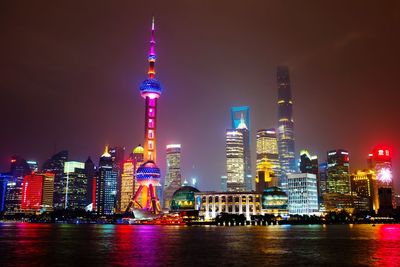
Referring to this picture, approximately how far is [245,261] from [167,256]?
1548 cm

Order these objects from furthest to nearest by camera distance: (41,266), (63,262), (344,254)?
1. (344,254)
2. (63,262)
3. (41,266)

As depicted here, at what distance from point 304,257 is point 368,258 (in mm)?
10698

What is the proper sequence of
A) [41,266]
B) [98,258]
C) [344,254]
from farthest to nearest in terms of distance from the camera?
[344,254], [98,258], [41,266]

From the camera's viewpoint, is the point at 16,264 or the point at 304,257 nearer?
the point at 16,264

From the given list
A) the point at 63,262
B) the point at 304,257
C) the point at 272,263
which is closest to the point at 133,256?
the point at 63,262

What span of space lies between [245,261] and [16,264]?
35153 mm

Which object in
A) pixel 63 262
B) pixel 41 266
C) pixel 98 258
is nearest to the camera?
pixel 41 266

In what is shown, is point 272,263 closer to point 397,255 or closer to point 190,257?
point 190,257

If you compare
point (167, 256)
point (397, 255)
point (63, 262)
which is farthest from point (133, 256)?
point (397, 255)

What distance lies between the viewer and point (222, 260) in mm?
75812

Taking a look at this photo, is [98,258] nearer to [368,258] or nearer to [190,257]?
[190,257]


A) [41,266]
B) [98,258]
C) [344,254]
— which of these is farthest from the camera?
[344,254]

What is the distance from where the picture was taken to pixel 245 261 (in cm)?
7425

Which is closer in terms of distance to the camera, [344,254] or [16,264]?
[16,264]
